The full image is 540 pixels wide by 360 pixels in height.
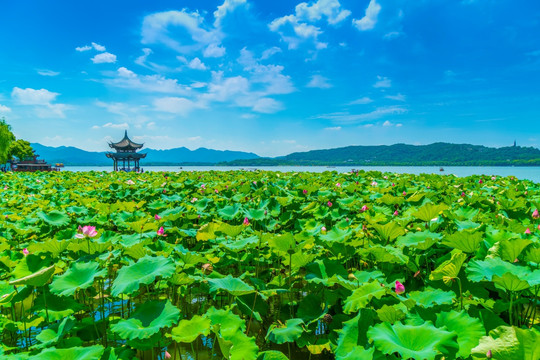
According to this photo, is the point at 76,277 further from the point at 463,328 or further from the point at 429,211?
the point at 429,211

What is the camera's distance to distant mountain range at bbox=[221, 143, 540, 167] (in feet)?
241

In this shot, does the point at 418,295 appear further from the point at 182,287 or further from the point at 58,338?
the point at 58,338

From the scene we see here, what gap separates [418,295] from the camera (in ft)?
5.32

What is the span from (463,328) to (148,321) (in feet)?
4.35

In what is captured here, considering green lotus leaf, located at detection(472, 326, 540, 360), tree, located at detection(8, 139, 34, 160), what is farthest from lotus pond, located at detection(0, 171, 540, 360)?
tree, located at detection(8, 139, 34, 160)

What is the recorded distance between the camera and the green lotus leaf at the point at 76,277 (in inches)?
65.0

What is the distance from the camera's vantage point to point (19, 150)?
175ft

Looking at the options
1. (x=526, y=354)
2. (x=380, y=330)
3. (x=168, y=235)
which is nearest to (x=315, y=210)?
(x=168, y=235)

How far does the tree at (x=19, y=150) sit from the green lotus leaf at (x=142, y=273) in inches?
2491

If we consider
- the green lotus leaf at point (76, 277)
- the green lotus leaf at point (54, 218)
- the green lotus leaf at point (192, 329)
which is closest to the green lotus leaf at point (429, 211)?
the green lotus leaf at point (192, 329)

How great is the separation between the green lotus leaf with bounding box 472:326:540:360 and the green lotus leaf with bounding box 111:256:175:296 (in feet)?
4.37

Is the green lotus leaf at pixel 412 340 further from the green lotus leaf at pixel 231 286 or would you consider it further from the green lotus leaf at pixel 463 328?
the green lotus leaf at pixel 231 286

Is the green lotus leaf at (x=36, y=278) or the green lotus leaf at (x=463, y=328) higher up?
the green lotus leaf at (x=36, y=278)

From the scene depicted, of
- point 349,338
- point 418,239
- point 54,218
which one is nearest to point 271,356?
point 349,338
